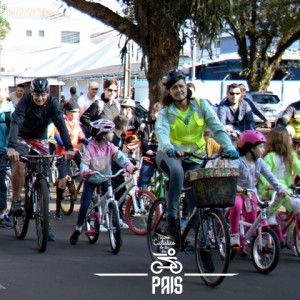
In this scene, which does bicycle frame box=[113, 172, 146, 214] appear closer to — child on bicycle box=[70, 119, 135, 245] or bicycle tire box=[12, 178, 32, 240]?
Answer: child on bicycle box=[70, 119, 135, 245]

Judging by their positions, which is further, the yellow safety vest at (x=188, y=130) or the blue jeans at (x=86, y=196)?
the blue jeans at (x=86, y=196)

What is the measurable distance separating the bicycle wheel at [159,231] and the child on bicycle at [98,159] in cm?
131

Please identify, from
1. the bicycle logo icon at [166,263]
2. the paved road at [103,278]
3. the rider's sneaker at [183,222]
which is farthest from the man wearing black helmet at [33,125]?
the bicycle logo icon at [166,263]

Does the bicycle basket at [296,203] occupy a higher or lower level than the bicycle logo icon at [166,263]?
higher

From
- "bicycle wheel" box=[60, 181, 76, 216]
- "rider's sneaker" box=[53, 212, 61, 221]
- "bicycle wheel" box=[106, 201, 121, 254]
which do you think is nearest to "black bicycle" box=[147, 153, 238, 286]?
"bicycle wheel" box=[106, 201, 121, 254]

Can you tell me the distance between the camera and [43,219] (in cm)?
952

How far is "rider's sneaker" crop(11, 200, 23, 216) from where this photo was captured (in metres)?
10.4

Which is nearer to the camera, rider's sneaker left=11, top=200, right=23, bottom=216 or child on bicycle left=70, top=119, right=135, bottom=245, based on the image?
child on bicycle left=70, top=119, right=135, bottom=245

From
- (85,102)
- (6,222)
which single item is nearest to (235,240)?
(6,222)

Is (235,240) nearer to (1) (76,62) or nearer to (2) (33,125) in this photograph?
(2) (33,125)

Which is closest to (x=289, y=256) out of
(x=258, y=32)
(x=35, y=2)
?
(x=258, y=32)

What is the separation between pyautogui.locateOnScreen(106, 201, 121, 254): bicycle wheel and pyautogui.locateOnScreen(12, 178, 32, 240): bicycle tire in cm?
97

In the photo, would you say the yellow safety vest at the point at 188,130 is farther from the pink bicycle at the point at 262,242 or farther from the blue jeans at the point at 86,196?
the blue jeans at the point at 86,196

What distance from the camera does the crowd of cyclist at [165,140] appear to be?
8469 mm
